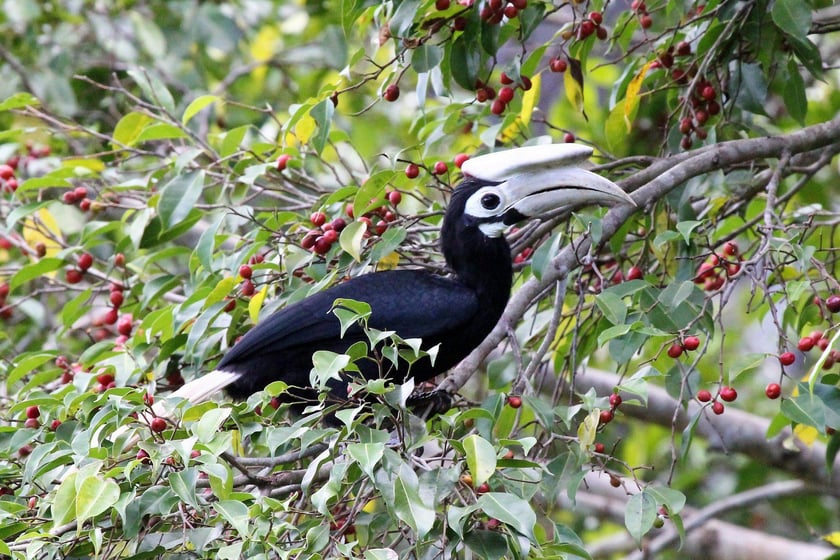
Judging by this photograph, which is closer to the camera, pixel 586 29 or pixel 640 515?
pixel 640 515

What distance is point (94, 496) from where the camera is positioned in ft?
7.06

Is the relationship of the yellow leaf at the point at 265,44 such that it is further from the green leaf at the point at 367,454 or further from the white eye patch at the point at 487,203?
the green leaf at the point at 367,454

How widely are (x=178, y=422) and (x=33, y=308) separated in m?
2.05

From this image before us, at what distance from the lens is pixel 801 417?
2.50 m

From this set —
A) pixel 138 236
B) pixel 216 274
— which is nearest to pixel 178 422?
pixel 216 274

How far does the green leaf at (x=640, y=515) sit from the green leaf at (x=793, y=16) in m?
1.35

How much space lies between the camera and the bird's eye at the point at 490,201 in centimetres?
328

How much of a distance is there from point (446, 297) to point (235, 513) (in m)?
1.28

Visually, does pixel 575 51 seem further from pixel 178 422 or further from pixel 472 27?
pixel 178 422

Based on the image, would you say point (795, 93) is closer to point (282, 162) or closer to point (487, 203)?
point (487, 203)

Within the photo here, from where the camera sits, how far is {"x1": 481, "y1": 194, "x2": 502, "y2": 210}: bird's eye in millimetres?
3285

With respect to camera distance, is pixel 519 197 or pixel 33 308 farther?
pixel 33 308

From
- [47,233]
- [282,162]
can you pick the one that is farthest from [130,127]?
[282,162]

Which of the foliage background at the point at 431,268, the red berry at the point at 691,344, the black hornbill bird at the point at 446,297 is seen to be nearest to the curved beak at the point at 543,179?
the black hornbill bird at the point at 446,297
